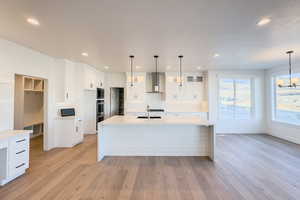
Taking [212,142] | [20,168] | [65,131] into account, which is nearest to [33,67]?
[65,131]

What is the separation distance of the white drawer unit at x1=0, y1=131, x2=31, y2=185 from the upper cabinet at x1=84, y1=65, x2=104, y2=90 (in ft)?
9.17

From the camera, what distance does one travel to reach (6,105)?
318cm

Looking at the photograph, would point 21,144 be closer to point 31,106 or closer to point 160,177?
point 160,177

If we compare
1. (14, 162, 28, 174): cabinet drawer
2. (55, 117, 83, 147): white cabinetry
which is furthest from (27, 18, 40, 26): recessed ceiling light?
(55, 117, 83, 147): white cabinetry

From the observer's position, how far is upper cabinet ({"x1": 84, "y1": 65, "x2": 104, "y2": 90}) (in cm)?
544

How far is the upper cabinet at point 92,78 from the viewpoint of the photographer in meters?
5.44

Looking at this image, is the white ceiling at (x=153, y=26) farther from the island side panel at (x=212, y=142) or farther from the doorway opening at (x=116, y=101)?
the doorway opening at (x=116, y=101)

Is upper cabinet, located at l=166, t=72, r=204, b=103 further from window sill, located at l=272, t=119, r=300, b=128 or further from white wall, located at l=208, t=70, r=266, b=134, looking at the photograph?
window sill, located at l=272, t=119, r=300, b=128

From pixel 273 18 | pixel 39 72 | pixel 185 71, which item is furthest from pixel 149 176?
pixel 185 71

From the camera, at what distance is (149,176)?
2.90 meters

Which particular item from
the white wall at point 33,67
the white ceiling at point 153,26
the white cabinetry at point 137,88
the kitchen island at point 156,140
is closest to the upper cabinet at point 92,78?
the white wall at point 33,67

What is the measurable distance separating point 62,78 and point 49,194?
3.39 meters

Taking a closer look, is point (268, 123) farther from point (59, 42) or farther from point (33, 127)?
point (33, 127)

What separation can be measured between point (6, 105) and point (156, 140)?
3434 millimetres
